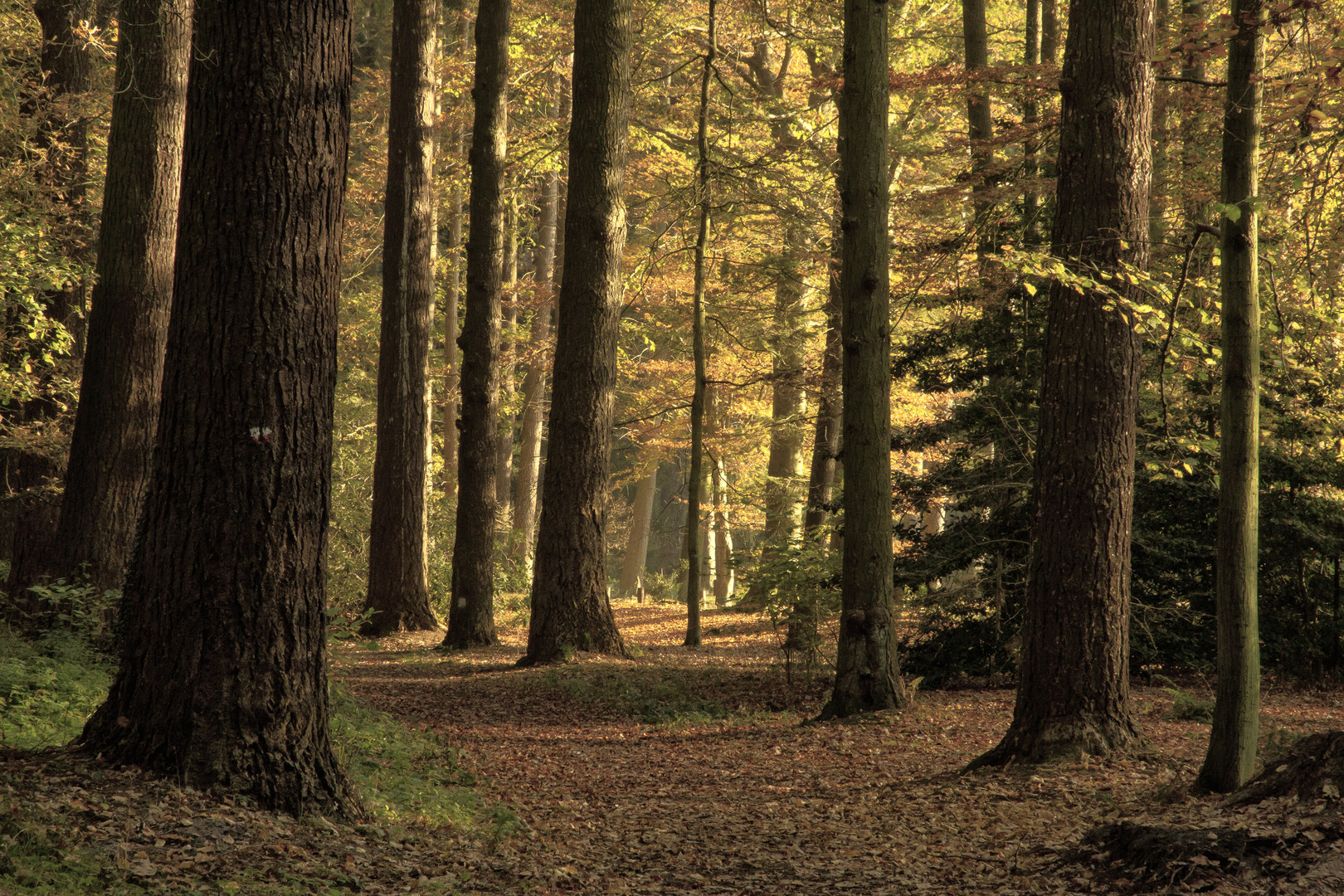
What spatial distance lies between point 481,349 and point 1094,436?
8795 mm

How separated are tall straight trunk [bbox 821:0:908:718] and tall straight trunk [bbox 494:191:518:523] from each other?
419 inches

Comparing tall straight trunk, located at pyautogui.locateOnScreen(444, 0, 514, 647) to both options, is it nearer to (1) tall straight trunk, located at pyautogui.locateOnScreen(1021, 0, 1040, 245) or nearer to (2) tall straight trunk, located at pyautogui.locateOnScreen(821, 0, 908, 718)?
(2) tall straight trunk, located at pyautogui.locateOnScreen(821, 0, 908, 718)

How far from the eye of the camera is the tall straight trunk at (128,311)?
9031 millimetres

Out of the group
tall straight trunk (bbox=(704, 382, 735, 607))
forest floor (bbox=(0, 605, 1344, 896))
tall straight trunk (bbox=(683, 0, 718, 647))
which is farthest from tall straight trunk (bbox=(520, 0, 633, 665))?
tall straight trunk (bbox=(704, 382, 735, 607))

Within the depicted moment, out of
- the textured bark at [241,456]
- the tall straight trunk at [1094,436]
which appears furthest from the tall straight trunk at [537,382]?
the textured bark at [241,456]

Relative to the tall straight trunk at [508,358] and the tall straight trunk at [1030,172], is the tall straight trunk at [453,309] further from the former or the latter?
the tall straight trunk at [1030,172]

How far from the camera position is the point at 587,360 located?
464 inches

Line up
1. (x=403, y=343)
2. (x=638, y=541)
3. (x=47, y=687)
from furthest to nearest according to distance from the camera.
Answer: (x=638, y=541), (x=403, y=343), (x=47, y=687)

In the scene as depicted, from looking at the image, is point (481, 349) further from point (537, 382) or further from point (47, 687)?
point (537, 382)

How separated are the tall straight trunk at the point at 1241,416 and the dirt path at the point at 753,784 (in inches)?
27.3

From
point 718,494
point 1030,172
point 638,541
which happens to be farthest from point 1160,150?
point 638,541

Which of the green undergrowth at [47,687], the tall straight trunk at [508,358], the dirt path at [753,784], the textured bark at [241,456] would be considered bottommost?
the dirt path at [753,784]

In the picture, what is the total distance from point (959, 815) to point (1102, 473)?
2.45 metres

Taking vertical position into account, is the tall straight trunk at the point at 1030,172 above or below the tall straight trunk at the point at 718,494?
above
